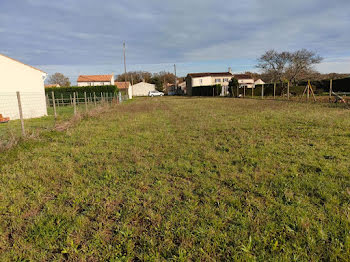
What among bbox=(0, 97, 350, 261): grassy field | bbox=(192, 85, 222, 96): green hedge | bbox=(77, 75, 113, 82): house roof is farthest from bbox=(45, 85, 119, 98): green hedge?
bbox=(0, 97, 350, 261): grassy field

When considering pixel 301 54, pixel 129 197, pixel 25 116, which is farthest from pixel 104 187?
pixel 301 54

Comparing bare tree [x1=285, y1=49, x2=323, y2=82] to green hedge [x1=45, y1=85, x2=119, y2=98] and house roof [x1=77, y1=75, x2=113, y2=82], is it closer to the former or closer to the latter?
Answer: green hedge [x1=45, y1=85, x2=119, y2=98]

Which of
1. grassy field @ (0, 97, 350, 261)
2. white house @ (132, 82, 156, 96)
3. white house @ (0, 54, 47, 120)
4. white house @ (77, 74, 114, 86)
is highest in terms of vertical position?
white house @ (77, 74, 114, 86)

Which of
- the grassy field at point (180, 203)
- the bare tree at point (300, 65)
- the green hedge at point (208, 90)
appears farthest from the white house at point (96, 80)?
the grassy field at point (180, 203)

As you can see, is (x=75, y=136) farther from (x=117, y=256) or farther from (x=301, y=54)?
(x=301, y=54)

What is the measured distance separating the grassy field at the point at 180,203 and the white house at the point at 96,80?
57123 millimetres

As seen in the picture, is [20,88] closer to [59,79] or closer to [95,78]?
[95,78]

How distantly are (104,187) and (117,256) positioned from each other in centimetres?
149

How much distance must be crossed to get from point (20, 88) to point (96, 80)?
46.7 m

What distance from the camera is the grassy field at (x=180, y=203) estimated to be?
2.09 metres

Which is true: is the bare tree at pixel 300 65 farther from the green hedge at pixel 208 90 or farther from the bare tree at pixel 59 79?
the bare tree at pixel 59 79

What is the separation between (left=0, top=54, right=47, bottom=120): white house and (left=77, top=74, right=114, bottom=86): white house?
43.6 m

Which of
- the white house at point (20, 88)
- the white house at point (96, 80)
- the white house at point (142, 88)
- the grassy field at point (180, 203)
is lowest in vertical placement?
the grassy field at point (180, 203)

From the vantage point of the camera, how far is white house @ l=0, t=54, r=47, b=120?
44.2 feet
